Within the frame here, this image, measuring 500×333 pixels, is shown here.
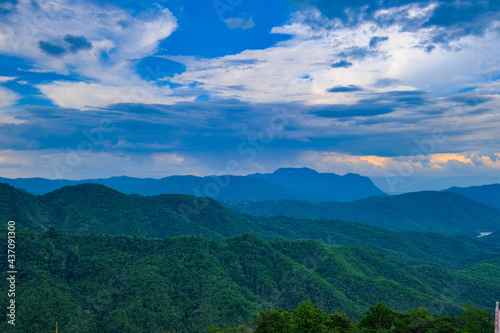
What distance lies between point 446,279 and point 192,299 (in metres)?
127

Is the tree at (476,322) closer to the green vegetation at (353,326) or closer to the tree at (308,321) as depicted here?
the green vegetation at (353,326)

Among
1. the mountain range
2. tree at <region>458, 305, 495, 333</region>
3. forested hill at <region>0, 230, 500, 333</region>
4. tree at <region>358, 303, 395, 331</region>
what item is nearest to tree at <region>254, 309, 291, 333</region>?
tree at <region>358, 303, 395, 331</region>

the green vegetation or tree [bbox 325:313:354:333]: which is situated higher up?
the green vegetation

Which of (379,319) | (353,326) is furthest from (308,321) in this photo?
(379,319)

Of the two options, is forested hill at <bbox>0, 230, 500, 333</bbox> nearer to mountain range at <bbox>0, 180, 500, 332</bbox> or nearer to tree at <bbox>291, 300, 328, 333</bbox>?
mountain range at <bbox>0, 180, 500, 332</bbox>

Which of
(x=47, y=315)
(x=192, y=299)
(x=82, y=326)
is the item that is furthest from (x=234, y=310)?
(x=47, y=315)

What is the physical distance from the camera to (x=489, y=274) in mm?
173375

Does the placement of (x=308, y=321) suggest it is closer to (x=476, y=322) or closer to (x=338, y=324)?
(x=338, y=324)

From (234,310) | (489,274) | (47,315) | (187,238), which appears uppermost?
(187,238)

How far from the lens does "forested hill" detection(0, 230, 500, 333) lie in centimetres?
8531

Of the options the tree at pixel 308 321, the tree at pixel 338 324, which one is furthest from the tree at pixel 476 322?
the tree at pixel 308 321

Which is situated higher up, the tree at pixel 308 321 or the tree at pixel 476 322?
the tree at pixel 476 322

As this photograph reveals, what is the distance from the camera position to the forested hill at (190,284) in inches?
3359

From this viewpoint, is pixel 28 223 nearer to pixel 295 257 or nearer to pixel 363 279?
pixel 295 257
